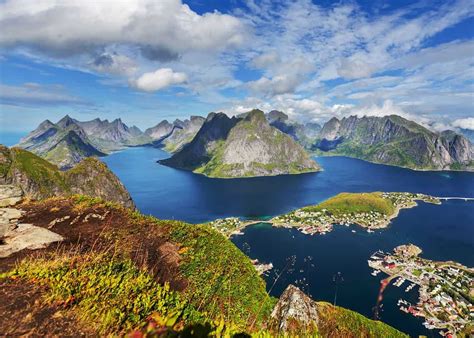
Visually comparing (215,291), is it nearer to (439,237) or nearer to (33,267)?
(33,267)

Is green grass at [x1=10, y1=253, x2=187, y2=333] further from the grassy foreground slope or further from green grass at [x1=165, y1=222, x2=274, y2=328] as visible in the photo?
green grass at [x1=165, y1=222, x2=274, y2=328]

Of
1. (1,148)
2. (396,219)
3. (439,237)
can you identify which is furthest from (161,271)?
(396,219)

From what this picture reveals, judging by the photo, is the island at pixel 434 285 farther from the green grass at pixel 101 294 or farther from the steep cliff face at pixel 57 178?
the steep cliff face at pixel 57 178

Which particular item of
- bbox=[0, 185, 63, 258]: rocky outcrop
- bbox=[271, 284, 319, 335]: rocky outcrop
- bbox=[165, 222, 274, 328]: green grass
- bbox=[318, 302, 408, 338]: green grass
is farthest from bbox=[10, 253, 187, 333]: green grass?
bbox=[318, 302, 408, 338]: green grass

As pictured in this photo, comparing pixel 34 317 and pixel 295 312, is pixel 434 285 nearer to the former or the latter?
pixel 295 312

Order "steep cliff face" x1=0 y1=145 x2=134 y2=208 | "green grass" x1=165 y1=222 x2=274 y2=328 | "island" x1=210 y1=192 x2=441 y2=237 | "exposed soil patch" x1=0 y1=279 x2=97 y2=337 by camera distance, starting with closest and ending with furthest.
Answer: "exposed soil patch" x1=0 y1=279 x2=97 y2=337, "green grass" x1=165 y1=222 x2=274 y2=328, "steep cliff face" x1=0 y1=145 x2=134 y2=208, "island" x1=210 y1=192 x2=441 y2=237

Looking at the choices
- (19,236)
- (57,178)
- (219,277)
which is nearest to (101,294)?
(219,277)
